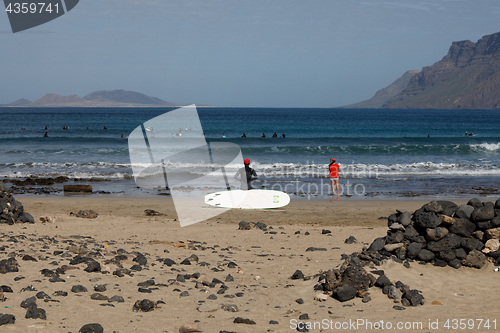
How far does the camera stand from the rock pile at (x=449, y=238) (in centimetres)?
656

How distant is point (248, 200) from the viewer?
548 inches

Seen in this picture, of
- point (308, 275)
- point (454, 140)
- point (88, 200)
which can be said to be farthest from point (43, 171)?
point (454, 140)

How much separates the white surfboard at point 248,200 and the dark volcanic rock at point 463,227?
291 inches

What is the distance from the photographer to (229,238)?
947 centimetres

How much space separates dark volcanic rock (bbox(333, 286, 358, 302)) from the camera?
5.45m

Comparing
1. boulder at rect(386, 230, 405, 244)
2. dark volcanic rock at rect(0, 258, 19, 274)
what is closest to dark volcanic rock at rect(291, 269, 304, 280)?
boulder at rect(386, 230, 405, 244)

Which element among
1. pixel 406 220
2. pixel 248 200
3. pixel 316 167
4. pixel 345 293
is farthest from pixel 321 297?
pixel 316 167

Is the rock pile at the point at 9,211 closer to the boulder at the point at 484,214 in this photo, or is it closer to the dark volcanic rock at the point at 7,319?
the dark volcanic rock at the point at 7,319

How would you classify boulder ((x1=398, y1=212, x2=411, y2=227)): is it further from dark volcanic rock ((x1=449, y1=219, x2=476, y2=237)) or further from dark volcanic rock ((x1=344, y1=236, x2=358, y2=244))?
dark volcanic rock ((x1=344, y1=236, x2=358, y2=244))

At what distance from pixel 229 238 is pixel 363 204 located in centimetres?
658

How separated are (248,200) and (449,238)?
314 inches

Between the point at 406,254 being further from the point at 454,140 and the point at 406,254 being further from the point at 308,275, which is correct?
the point at 454,140

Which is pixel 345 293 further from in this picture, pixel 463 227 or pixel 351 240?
pixel 351 240

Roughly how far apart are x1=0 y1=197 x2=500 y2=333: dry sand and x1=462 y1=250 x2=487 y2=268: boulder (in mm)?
88
